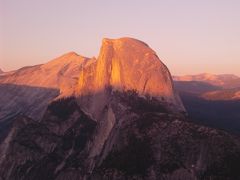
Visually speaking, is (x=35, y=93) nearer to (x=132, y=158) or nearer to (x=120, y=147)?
(x=120, y=147)

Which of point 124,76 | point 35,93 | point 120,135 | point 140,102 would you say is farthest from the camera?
point 35,93

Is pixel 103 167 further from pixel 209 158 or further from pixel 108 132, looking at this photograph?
pixel 209 158

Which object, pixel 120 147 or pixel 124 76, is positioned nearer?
pixel 120 147

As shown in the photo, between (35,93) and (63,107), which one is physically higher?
(63,107)

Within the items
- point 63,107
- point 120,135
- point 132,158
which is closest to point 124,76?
point 63,107

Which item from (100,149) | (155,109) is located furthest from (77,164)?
(155,109)

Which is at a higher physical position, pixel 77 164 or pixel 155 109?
pixel 155 109

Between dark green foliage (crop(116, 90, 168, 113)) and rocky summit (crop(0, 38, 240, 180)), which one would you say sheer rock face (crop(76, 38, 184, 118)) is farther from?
dark green foliage (crop(116, 90, 168, 113))

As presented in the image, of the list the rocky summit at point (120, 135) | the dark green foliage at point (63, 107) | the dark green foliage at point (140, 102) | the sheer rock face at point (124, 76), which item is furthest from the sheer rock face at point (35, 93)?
the dark green foliage at point (140, 102)

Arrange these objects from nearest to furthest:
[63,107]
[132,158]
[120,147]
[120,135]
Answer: [132,158]
[120,147]
[120,135]
[63,107]
